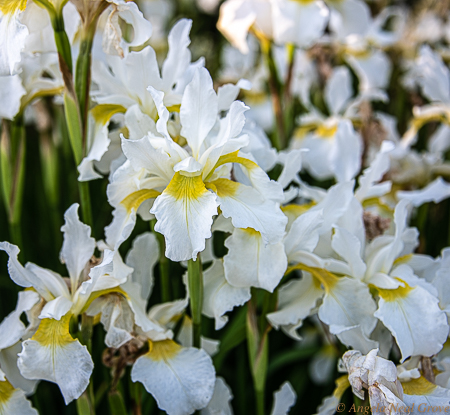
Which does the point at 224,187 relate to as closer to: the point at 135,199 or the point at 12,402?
the point at 135,199

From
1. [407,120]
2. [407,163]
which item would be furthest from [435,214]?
[407,120]

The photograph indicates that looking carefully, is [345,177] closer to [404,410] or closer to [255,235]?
[255,235]

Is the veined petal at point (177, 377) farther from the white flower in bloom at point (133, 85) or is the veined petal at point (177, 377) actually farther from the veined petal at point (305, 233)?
the white flower in bloom at point (133, 85)

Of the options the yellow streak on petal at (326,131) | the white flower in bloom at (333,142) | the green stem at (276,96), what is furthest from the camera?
the yellow streak on petal at (326,131)

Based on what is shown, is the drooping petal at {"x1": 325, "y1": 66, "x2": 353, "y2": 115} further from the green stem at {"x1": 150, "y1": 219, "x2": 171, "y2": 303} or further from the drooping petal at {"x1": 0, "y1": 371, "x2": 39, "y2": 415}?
the drooping petal at {"x1": 0, "y1": 371, "x2": 39, "y2": 415}

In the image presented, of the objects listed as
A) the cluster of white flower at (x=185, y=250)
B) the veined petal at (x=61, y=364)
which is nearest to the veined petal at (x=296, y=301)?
the cluster of white flower at (x=185, y=250)
